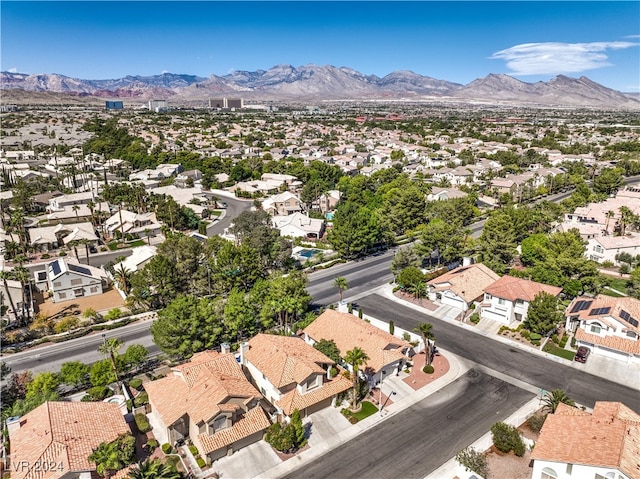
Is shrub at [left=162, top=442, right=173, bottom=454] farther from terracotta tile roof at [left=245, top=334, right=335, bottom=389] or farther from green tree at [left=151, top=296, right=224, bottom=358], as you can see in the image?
green tree at [left=151, top=296, right=224, bottom=358]

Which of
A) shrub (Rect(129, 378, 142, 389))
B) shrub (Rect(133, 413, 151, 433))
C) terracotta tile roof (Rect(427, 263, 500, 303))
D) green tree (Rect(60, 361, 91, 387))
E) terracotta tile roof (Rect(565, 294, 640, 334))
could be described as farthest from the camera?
terracotta tile roof (Rect(427, 263, 500, 303))

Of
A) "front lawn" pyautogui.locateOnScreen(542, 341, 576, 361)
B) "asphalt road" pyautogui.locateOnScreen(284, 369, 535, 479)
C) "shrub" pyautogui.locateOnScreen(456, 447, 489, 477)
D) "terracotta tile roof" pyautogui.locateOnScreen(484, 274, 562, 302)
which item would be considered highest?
"terracotta tile roof" pyautogui.locateOnScreen(484, 274, 562, 302)

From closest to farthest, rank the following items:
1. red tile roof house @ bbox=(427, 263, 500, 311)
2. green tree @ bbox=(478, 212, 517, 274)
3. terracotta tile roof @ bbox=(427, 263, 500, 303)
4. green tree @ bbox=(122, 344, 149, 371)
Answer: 1. green tree @ bbox=(122, 344, 149, 371)
2. red tile roof house @ bbox=(427, 263, 500, 311)
3. terracotta tile roof @ bbox=(427, 263, 500, 303)
4. green tree @ bbox=(478, 212, 517, 274)

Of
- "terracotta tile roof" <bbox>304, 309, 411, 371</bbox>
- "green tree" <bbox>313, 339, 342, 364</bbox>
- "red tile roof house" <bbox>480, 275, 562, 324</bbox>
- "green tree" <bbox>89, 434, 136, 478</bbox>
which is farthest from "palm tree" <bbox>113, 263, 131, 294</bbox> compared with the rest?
"red tile roof house" <bbox>480, 275, 562, 324</bbox>

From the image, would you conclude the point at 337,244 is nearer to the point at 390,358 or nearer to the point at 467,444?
the point at 390,358

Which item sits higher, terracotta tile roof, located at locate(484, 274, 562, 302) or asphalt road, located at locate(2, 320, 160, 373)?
terracotta tile roof, located at locate(484, 274, 562, 302)

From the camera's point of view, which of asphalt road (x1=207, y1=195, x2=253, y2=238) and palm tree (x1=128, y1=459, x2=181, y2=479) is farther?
asphalt road (x1=207, y1=195, x2=253, y2=238)

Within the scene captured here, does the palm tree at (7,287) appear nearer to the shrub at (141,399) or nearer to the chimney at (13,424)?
the shrub at (141,399)
